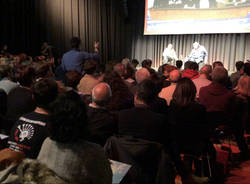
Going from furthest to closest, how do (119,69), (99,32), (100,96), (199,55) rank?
(99,32) → (199,55) → (119,69) → (100,96)

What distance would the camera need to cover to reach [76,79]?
3.23m

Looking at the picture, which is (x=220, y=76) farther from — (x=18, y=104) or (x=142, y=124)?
(x=18, y=104)

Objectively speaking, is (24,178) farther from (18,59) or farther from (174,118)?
(18,59)

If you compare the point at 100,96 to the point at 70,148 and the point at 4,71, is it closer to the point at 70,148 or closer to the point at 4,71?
the point at 70,148

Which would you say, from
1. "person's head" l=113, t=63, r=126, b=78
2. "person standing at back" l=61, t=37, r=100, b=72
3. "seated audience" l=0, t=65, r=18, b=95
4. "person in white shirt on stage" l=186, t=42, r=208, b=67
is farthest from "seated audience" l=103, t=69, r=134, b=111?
"person in white shirt on stage" l=186, t=42, r=208, b=67

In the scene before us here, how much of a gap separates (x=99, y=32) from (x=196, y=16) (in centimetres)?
375

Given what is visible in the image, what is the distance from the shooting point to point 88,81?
3.31m

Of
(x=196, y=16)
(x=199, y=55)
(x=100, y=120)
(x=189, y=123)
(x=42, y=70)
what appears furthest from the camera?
(x=196, y=16)

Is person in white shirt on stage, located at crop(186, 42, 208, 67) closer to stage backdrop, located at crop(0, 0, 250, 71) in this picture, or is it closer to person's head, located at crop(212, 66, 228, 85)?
stage backdrop, located at crop(0, 0, 250, 71)

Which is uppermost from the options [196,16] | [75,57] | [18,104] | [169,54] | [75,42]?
[196,16]

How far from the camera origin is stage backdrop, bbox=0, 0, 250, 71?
25.4 ft

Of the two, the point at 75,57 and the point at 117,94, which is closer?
the point at 117,94

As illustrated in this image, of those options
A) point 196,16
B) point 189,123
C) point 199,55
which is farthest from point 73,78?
point 196,16

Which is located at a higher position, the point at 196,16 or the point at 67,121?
the point at 196,16
